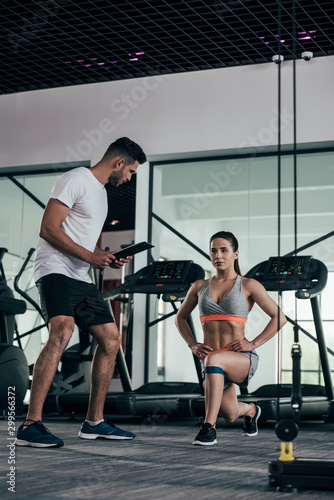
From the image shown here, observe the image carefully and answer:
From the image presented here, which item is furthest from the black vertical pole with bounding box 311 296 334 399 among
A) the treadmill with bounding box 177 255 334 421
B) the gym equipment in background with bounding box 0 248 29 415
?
the gym equipment in background with bounding box 0 248 29 415

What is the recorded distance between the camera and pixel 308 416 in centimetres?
488

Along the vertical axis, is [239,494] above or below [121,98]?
below

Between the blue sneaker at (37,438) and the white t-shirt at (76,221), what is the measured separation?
0.68 m

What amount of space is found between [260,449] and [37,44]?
415 centimetres

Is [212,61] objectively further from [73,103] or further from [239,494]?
[239,494]

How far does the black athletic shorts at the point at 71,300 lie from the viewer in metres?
3.18

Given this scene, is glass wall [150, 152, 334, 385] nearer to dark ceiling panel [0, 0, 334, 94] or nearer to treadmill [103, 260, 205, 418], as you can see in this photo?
dark ceiling panel [0, 0, 334, 94]

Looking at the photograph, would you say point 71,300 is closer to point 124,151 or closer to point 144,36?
point 124,151

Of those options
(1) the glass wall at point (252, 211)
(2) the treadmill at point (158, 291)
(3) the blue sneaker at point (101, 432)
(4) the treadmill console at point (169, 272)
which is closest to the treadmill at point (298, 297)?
(2) the treadmill at point (158, 291)

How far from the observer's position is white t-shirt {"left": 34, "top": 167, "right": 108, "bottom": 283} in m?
3.24

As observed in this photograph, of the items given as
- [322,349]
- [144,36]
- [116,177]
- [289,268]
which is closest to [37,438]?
[116,177]

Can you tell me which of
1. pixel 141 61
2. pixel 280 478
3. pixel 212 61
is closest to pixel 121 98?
pixel 141 61

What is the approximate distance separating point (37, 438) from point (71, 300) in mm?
630

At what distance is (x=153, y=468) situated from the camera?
245cm
